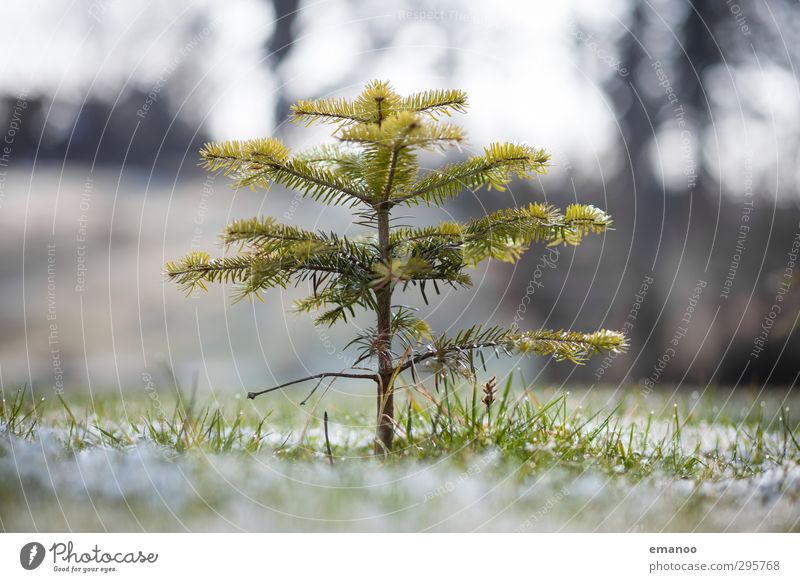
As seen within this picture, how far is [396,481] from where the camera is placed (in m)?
1.36

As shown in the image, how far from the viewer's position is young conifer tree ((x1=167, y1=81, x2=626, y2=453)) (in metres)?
1.26

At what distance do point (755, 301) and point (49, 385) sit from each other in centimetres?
300
